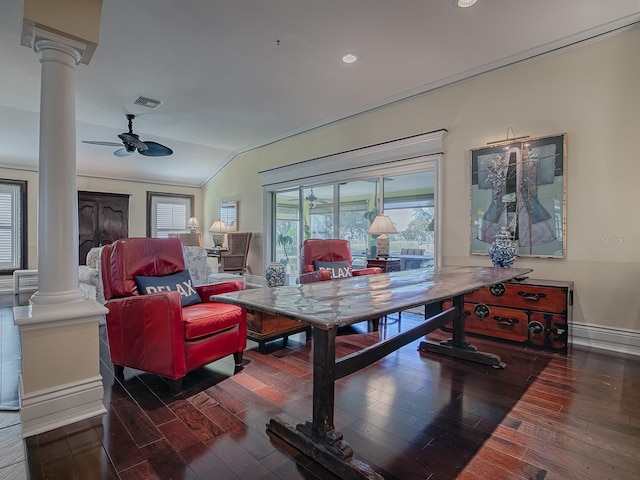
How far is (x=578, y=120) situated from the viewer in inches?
132

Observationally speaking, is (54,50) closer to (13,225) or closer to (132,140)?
(132,140)

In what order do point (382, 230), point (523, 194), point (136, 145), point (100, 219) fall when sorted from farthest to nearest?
1. point (100, 219)
2. point (136, 145)
3. point (382, 230)
4. point (523, 194)

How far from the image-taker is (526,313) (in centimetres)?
328

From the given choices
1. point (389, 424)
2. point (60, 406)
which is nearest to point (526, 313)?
point (389, 424)

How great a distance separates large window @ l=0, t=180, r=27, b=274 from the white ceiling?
1561 mm

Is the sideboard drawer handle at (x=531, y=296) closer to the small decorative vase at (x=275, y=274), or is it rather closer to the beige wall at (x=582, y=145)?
the beige wall at (x=582, y=145)

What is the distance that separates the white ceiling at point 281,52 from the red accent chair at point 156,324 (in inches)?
82.1

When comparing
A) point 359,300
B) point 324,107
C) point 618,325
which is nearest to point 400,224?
point 324,107

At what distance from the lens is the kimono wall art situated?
346 centimetres

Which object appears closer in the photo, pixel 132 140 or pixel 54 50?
pixel 54 50

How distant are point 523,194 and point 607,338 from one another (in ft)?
5.24

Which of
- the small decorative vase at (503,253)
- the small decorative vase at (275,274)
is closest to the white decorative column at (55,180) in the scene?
the small decorative vase at (275,274)

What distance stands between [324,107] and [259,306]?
432 centimetres

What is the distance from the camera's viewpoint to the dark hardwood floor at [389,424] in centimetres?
160
